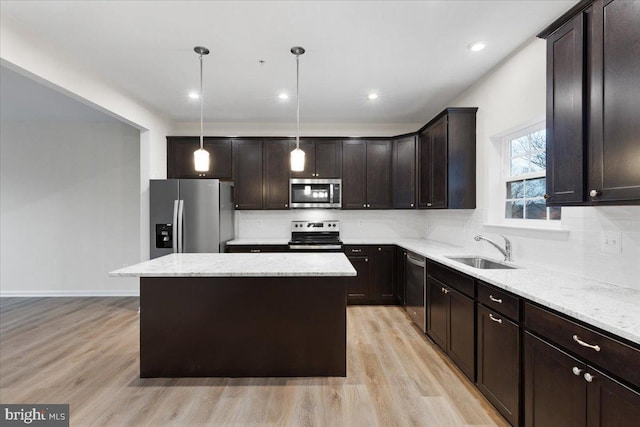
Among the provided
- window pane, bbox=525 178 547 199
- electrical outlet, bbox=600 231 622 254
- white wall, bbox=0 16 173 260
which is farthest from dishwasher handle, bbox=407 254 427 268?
white wall, bbox=0 16 173 260

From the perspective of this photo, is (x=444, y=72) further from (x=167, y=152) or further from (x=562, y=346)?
(x=167, y=152)

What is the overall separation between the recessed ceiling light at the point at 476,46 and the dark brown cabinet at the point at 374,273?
8.50 feet

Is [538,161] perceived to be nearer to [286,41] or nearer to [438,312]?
[438,312]

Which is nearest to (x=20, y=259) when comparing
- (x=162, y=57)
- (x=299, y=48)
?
(x=162, y=57)

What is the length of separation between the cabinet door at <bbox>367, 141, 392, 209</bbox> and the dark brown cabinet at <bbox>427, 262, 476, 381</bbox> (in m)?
1.74

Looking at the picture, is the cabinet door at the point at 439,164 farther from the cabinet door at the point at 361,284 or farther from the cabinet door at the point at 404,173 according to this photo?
the cabinet door at the point at 361,284

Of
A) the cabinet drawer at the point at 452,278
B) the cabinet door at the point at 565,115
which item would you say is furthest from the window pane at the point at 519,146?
the cabinet drawer at the point at 452,278

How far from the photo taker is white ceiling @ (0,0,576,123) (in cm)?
222

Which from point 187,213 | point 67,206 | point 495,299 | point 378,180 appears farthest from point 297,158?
point 67,206

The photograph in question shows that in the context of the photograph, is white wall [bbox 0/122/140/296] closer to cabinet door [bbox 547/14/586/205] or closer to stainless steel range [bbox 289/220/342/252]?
stainless steel range [bbox 289/220/342/252]

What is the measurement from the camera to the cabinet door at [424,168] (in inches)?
159

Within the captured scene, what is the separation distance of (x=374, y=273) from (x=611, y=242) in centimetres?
284

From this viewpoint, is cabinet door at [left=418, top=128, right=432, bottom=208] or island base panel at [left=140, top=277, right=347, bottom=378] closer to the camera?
island base panel at [left=140, top=277, right=347, bottom=378]

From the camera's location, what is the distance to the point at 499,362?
1.99 meters
